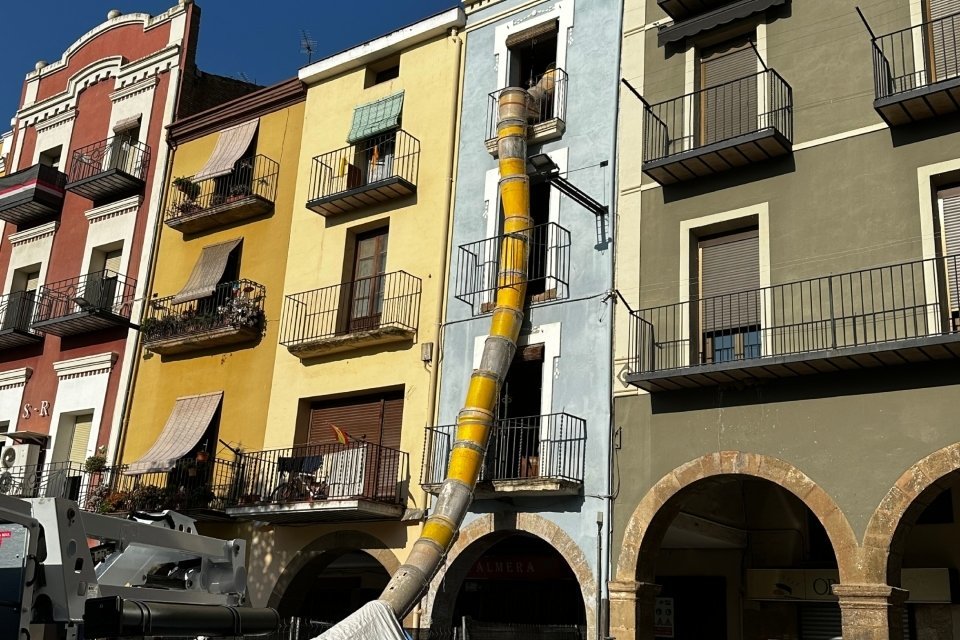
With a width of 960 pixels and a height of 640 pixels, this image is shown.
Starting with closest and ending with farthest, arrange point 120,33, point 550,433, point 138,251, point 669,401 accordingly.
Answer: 1. point 669,401
2. point 550,433
3. point 138,251
4. point 120,33

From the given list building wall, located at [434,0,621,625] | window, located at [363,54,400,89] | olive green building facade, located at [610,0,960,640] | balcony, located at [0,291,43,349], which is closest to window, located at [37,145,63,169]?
balcony, located at [0,291,43,349]

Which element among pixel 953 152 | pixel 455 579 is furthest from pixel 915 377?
pixel 455 579

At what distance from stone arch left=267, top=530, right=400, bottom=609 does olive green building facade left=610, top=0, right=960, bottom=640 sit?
4.56 m

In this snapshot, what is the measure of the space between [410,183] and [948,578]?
11.7 meters

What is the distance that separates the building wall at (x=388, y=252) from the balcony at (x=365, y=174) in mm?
185

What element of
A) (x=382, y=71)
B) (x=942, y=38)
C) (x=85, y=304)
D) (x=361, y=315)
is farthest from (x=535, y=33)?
(x=85, y=304)

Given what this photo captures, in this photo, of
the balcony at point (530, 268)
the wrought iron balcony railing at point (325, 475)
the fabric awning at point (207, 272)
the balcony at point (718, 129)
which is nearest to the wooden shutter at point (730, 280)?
the balcony at point (718, 129)

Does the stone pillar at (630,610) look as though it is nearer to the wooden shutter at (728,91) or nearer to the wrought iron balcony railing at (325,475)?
the wrought iron balcony railing at (325,475)

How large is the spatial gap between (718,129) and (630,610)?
7.68 m

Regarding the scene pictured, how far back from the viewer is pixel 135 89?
27.9m

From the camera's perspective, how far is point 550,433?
669 inches

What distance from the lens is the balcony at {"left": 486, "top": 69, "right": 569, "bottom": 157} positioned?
19.0 m

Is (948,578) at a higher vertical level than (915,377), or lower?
lower

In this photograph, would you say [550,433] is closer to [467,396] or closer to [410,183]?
[467,396]
